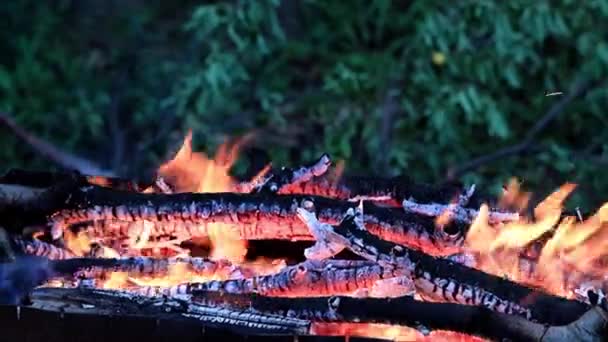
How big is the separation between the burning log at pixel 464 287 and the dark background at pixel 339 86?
5.78 ft

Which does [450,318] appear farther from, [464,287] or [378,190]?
[378,190]

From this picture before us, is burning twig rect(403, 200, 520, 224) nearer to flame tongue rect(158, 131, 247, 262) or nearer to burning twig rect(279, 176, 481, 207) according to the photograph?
burning twig rect(279, 176, 481, 207)

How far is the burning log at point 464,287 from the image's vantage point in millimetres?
1055

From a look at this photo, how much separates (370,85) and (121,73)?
867mm

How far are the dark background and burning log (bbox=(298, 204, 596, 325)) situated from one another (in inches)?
69.3

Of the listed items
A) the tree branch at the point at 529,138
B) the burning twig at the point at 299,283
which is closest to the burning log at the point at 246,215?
the burning twig at the point at 299,283

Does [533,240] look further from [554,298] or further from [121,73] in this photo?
[121,73]

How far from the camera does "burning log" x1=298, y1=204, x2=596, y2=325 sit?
3.46ft

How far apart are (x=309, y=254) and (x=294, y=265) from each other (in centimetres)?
7

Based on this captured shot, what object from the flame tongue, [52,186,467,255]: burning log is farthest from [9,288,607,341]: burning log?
the flame tongue

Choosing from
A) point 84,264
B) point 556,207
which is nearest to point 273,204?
point 84,264

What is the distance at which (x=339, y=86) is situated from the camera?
300 centimetres

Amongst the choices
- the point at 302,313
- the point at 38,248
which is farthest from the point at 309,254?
the point at 38,248

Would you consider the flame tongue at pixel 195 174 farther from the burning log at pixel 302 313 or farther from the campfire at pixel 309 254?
the burning log at pixel 302 313
